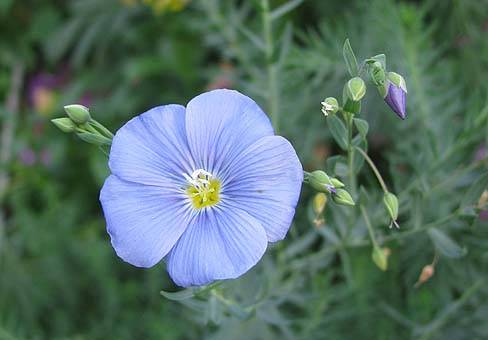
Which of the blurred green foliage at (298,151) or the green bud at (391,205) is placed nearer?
the green bud at (391,205)

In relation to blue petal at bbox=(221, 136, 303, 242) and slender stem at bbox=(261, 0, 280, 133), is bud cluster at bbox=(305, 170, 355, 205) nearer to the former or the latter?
blue petal at bbox=(221, 136, 303, 242)

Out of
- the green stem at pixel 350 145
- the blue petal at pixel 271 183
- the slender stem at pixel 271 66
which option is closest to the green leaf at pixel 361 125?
the green stem at pixel 350 145

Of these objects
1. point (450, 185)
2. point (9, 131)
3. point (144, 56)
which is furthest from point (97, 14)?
point (450, 185)

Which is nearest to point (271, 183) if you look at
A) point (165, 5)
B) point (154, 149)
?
point (154, 149)

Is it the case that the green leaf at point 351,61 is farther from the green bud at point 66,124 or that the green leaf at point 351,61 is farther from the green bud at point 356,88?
the green bud at point 66,124

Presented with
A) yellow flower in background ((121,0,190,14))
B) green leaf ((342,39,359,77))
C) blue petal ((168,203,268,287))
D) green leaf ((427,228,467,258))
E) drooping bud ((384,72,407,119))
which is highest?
yellow flower in background ((121,0,190,14))

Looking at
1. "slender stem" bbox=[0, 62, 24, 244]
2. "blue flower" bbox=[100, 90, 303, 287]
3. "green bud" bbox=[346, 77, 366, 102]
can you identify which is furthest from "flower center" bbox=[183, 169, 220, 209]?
"slender stem" bbox=[0, 62, 24, 244]
